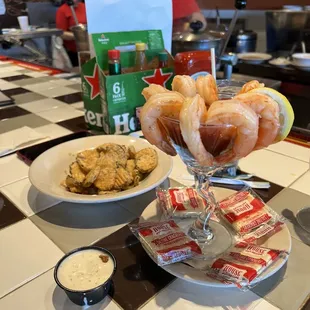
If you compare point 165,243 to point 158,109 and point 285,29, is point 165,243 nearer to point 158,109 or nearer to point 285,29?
point 158,109

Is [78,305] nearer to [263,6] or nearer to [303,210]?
[303,210]

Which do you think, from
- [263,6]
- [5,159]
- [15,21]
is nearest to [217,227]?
[5,159]

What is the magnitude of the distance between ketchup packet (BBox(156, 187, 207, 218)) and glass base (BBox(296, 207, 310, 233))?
18 cm

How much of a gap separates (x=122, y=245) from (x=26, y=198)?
0.26 metres

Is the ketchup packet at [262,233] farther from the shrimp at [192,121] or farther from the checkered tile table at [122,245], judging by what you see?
the shrimp at [192,121]

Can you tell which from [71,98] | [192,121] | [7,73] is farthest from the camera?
[7,73]

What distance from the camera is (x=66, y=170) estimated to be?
2.54 ft

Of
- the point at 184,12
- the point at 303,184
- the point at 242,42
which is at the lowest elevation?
the point at 303,184

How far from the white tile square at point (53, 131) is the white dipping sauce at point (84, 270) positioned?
0.60 m

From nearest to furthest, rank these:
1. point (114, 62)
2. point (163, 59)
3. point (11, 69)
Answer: point (114, 62), point (163, 59), point (11, 69)

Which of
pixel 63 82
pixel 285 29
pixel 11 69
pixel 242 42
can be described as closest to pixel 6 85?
pixel 63 82

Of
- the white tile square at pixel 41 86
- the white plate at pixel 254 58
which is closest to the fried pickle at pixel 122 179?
the white tile square at pixel 41 86

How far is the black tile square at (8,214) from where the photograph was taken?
0.65 metres

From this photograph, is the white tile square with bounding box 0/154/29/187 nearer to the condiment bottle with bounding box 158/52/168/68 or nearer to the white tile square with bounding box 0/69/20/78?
the condiment bottle with bounding box 158/52/168/68
